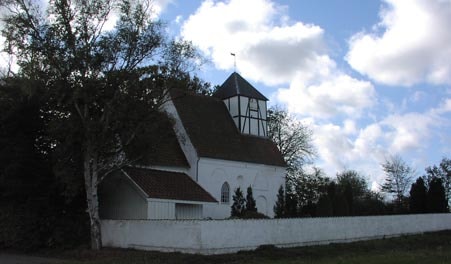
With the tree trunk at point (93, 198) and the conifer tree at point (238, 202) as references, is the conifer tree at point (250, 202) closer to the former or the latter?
the conifer tree at point (238, 202)

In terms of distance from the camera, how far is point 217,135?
39.9 m

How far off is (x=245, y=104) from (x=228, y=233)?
21234mm

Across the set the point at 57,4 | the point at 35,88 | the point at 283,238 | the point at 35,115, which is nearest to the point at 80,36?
the point at 57,4

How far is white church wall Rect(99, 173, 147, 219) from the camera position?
3089cm

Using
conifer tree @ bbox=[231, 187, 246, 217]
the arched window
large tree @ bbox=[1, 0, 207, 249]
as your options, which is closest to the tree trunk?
large tree @ bbox=[1, 0, 207, 249]

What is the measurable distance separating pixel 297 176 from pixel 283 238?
108ft

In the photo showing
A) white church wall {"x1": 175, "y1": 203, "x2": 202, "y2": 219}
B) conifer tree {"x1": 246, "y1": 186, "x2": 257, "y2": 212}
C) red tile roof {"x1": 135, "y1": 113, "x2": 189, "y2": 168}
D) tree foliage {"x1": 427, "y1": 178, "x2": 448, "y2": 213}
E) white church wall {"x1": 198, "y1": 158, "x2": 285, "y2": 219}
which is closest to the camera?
red tile roof {"x1": 135, "y1": 113, "x2": 189, "y2": 168}

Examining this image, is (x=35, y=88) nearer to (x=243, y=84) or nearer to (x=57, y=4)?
(x=57, y=4)

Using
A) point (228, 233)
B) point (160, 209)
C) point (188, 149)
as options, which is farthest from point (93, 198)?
point (188, 149)

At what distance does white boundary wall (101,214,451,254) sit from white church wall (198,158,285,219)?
379 inches

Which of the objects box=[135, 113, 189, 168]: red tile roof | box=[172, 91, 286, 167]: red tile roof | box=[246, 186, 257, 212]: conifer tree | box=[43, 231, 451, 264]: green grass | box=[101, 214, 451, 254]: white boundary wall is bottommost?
box=[43, 231, 451, 264]: green grass

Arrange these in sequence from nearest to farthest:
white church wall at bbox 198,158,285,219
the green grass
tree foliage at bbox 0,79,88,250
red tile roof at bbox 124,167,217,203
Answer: the green grass → tree foliage at bbox 0,79,88,250 → red tile roof at bbox 124,167,217,203 → white church wall at bbox 198,158,285,219

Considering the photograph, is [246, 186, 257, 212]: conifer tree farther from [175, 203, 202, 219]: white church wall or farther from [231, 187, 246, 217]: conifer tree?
[175, 203, 202, 219]: white church wall

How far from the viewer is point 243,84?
147ft
